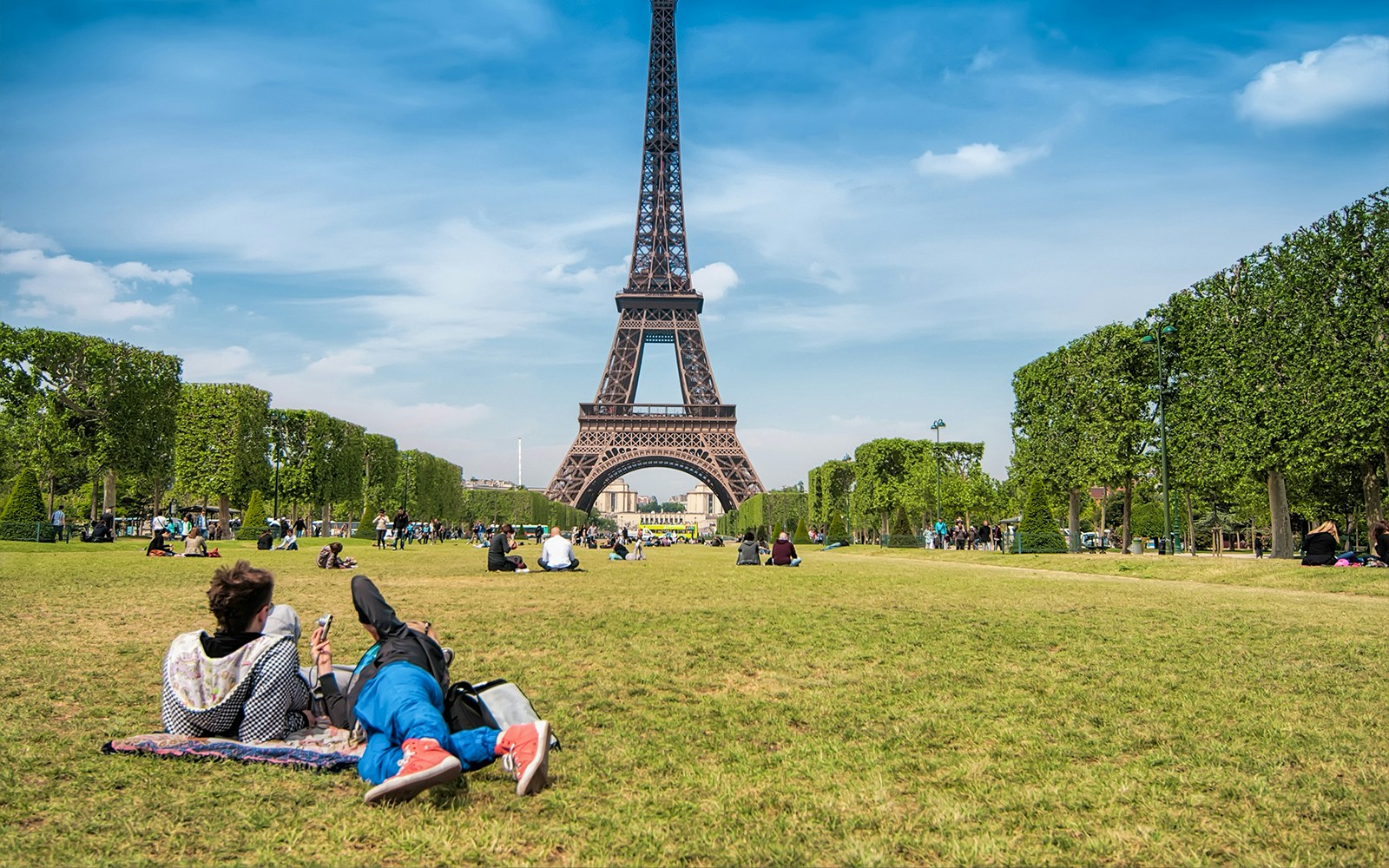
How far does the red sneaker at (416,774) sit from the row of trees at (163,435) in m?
36.9

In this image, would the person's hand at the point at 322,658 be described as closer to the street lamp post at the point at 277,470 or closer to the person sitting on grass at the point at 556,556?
the person sitting on grass at the point at 556,556

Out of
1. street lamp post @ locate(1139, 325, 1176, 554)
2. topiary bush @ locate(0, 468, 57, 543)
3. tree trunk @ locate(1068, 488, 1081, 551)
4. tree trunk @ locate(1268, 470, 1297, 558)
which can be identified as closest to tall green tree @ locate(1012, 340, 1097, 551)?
tree trunk @ locate(1068, 488, 1081, 551)

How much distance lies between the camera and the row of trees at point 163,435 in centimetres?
3575

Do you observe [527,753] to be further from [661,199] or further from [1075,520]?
[661,199]

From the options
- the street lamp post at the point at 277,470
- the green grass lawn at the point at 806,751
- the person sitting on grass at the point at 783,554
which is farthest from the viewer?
the street lamp post at the point at 277,470

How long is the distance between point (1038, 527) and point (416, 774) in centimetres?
3377

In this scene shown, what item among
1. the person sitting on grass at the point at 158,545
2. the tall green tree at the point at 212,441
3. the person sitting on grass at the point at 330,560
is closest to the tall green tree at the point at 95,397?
the tall green tree at the point at 212,441

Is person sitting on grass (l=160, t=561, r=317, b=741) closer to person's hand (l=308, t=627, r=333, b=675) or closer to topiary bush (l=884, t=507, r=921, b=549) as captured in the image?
person's hand (l=308, t=627, r=333, b=675)

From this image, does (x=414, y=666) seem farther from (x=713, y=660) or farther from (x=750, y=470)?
(x=750, y=470)

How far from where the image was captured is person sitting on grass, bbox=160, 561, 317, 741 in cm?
480

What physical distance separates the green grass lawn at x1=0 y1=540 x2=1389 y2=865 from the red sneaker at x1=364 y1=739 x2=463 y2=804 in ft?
0.27

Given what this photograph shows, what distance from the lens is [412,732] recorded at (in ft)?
13.6

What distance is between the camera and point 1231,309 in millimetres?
27906

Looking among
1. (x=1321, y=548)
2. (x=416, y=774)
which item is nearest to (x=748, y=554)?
(x=1321, y=548)
